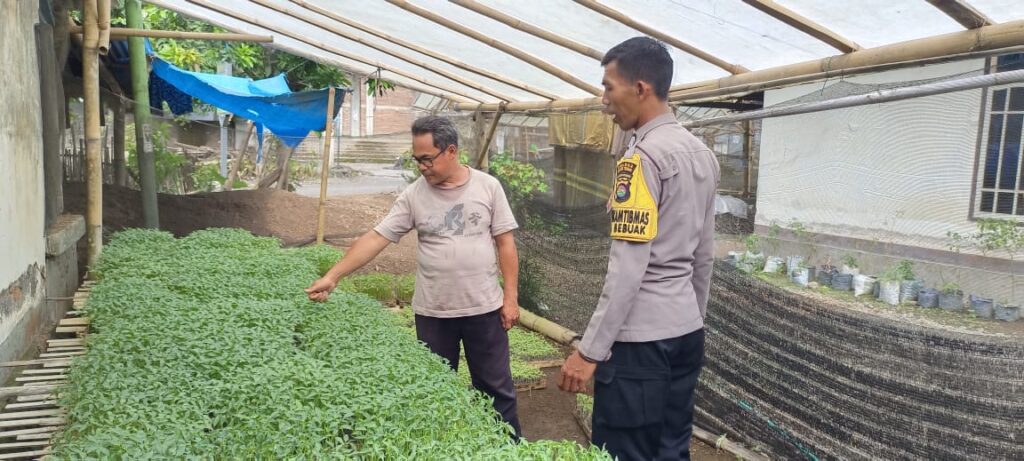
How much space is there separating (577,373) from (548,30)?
3.31 meters

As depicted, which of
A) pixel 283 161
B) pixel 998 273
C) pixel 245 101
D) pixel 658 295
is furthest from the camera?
pixel 283 161

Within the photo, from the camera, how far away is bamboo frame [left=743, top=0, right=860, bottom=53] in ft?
11.8

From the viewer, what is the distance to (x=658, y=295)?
8.44ft

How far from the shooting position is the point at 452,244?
12.6 ft

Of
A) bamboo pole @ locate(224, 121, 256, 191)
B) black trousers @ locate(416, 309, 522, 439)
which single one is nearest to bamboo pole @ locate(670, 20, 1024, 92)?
black trousers @ locate(416, 309, 522, 439)

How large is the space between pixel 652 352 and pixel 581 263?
3.88 m

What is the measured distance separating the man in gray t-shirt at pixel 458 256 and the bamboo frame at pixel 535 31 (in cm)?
152

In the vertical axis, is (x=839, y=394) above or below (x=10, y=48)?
below

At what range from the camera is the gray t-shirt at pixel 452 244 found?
384cm

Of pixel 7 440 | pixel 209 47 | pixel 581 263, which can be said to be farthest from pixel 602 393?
pixel 209 47

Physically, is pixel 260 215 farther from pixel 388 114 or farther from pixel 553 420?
pixel 388 114

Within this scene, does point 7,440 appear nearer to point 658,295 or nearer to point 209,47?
point 658,295

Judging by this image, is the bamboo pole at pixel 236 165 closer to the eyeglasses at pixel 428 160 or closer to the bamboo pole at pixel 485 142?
the bamboo pole at pixel 485 142

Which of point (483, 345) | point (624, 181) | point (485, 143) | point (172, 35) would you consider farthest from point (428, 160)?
A: point (485, 143)
